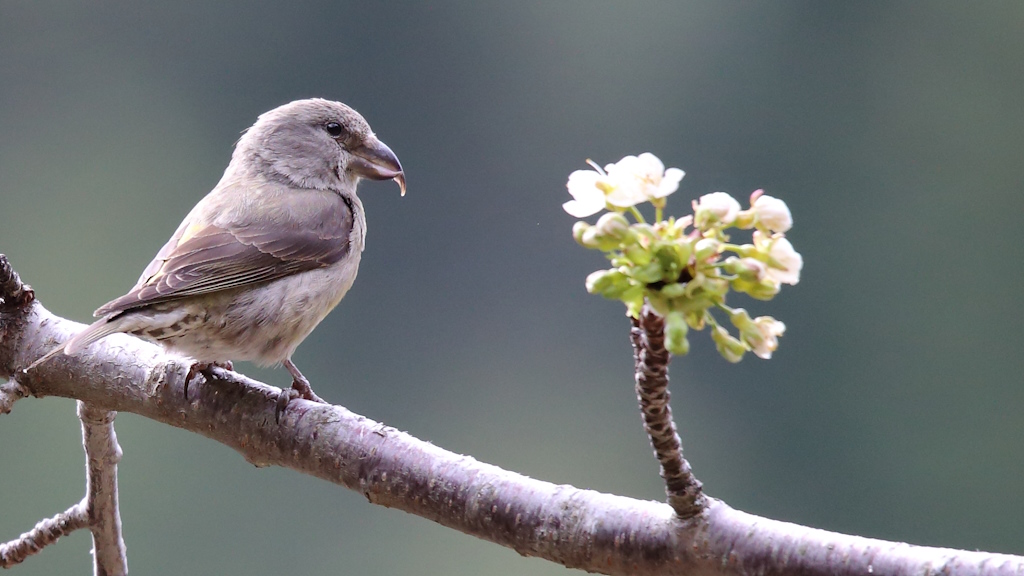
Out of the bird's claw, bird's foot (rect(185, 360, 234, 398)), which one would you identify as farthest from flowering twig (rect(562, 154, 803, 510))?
bird's foot (rect(185, 360, 234, 398))

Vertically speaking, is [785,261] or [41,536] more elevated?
[785,261]

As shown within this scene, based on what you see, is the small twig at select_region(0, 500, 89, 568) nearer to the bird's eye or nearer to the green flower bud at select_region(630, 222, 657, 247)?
the bird's eye

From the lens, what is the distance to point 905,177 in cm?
1138

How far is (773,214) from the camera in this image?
1.41m

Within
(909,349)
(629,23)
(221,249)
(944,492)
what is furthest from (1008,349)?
(221,249)

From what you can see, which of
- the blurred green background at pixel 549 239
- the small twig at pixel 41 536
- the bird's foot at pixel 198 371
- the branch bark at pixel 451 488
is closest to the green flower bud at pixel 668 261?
the branch bark at pixel 451 488

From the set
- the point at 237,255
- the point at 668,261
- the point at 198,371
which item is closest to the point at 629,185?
the point at 668,261

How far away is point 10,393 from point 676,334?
1.94m

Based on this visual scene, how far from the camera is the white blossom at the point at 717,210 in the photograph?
4.55ft

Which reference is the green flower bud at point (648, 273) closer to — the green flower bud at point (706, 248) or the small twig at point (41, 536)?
the green flower bud at point (706, 248)

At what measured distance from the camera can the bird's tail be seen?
2527mm

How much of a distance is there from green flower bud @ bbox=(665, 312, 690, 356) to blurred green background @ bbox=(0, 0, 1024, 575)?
8.83 m

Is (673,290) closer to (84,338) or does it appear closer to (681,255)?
(681,255)

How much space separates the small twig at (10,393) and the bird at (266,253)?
6.1 inches
